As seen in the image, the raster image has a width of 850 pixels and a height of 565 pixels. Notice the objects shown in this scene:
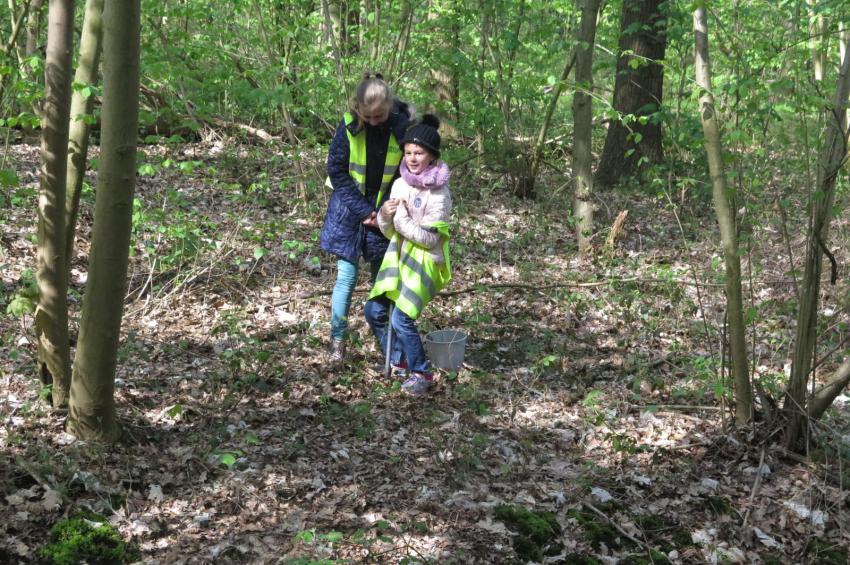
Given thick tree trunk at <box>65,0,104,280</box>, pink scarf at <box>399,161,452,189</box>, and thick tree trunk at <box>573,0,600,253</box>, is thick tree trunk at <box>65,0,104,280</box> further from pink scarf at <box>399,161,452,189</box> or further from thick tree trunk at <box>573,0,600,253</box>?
thick tree trunk at <box>573,0,600,253</box>

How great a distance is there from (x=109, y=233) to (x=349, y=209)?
6.59 feet

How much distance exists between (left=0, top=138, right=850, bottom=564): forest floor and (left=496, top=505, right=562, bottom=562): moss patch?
0.05 feet

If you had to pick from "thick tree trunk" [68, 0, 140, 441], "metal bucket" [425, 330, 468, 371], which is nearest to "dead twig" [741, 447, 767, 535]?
"metal bucket" [425, 330, 468, 371]

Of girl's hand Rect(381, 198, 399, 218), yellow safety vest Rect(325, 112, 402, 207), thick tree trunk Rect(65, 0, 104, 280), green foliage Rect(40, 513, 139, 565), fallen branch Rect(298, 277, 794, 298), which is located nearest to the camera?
green foliage Rect(40, 513, 139, 565)

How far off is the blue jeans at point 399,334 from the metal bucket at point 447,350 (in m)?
0.24

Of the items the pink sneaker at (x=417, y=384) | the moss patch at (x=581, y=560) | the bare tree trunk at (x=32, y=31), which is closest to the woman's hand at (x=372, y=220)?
the pink sneaker at (x=417, y=384)

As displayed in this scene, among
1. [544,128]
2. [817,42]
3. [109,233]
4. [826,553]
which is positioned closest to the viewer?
[109,233]

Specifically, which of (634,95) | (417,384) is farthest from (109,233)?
(634,95)

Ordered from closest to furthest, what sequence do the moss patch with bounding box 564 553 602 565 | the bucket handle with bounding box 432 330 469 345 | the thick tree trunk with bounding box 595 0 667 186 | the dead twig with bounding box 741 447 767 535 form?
the moss patch with bounding box 564 553 602 565 < the dead twig with bounding box 741 447 767 535 < the bucket handle with bounding box 432 330 469 345 < the thick tree trunk with bounding box 595 0 667 186

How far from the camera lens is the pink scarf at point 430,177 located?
16.5ft

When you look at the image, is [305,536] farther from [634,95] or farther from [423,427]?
[634,95]

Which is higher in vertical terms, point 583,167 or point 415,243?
point 583,167

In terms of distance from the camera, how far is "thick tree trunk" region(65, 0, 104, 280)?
3.90 metres

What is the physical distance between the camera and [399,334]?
5293 mm
